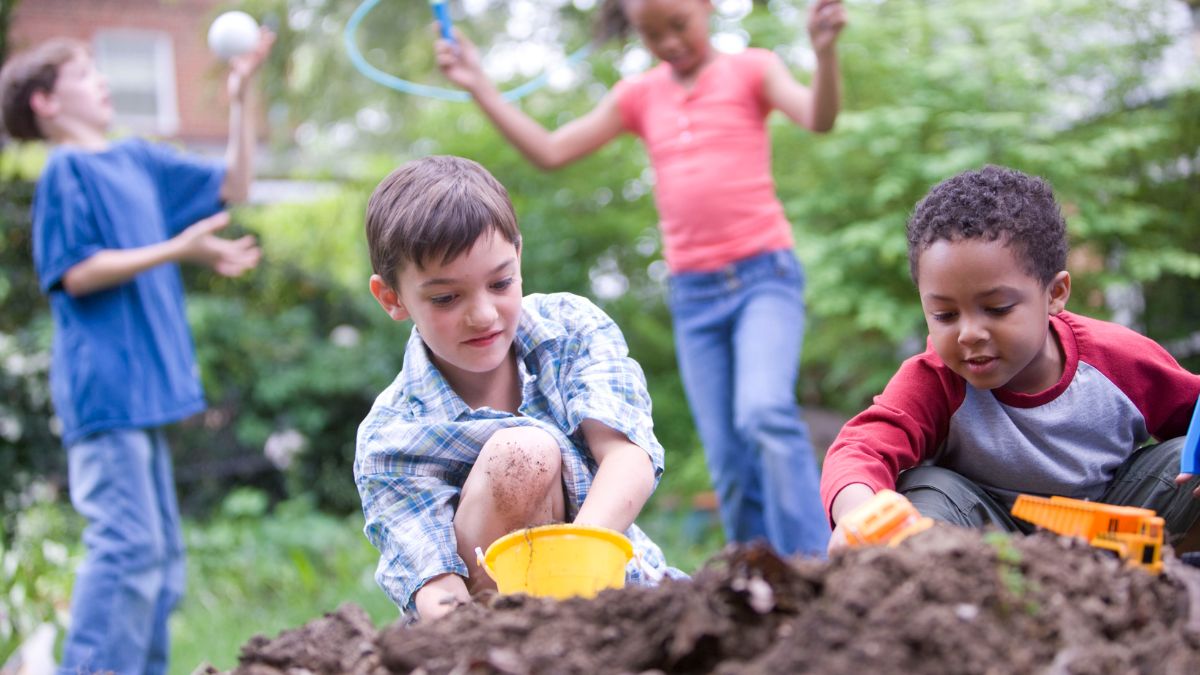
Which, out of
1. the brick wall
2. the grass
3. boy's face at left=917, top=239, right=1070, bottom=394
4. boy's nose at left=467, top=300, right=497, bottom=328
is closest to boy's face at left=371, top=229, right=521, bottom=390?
boy's nose at left=467, top=300, right=497, bottom=328

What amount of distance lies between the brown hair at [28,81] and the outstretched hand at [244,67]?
489 millimetres

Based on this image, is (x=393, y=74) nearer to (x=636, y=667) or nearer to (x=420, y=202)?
(x=420, y=202)

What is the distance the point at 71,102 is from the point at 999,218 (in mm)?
3112

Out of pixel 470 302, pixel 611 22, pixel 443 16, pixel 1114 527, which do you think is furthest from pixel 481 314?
pixel 611 22

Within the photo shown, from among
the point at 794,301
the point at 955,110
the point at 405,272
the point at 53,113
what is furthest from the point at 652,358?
the point at 405,272

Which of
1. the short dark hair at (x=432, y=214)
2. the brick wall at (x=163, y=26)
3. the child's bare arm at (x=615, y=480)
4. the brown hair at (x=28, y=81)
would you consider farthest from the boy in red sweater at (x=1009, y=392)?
the brick wall at (x=163, y=26)

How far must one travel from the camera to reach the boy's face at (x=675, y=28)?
372cm

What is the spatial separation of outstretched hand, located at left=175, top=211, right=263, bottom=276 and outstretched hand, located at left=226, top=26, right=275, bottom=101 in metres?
0.51

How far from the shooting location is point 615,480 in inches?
86.9

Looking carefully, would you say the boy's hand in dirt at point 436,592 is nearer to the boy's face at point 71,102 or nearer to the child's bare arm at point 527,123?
the child's bare arm at point 527,123

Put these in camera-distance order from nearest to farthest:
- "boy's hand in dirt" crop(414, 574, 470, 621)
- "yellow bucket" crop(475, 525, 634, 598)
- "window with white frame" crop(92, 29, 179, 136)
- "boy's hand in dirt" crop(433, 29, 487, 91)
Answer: "yellow bucket" crop(475, 525, 634, 598)
"boy's hand in dirt" crop(414, 574, 470, 621)
"boy's hand in dirt" crop(433, 29, 487, 91)
"window with white frame" crop(92, 29, 179, 136)

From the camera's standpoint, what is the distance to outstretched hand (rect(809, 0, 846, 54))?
10.9 ft

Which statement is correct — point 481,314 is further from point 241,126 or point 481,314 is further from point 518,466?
point 241,126

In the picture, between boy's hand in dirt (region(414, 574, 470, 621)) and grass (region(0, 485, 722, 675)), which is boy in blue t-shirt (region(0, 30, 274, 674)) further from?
boy's hand in dirt (region(414, 574, 470, 621))
